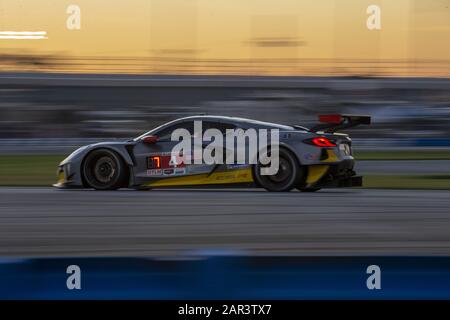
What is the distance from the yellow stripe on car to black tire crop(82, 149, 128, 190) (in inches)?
22.9

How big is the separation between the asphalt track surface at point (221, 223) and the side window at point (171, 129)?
71cm

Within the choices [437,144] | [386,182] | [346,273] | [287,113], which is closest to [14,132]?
[287,113]

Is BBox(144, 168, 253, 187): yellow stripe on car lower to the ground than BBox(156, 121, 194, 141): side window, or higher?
lower

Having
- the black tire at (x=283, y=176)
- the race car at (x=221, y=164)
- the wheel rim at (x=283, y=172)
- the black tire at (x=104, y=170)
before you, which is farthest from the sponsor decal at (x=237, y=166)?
the black tire at (x=104, y=170)

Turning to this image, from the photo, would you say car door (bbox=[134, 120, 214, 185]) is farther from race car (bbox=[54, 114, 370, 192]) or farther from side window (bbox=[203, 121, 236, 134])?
side window (bbox=[203, 121, 236, 134])

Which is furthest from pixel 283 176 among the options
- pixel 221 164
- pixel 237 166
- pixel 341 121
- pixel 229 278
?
pixel 229 278

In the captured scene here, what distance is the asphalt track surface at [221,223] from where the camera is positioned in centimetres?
625

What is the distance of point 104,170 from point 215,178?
1473 millimetres

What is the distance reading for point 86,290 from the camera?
4223 mm

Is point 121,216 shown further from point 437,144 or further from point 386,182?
point 437,144

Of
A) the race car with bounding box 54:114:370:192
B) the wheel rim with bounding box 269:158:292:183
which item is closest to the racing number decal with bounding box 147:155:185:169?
the race car with bounding box 54:114:370:192

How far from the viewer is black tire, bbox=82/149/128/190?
1041cm

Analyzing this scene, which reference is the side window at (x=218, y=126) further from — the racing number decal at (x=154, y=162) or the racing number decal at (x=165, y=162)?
the racing number decal at (x=154, y=162)

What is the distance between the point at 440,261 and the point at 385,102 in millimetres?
35341
